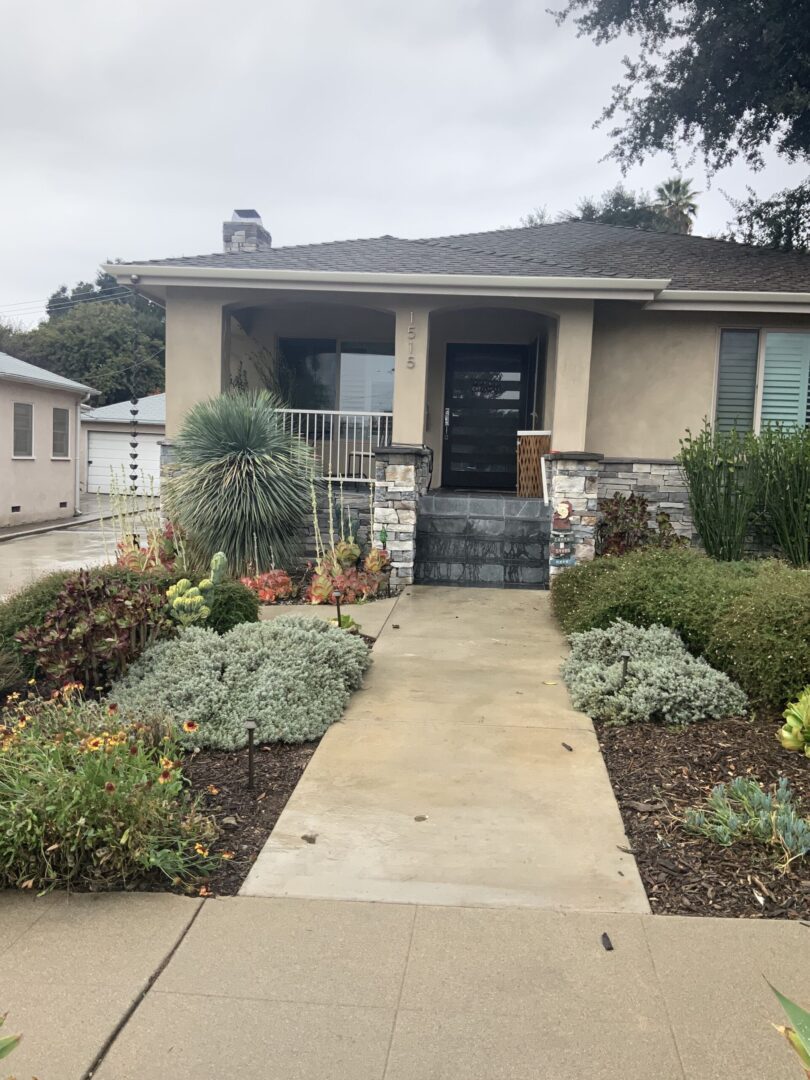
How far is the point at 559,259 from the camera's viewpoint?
11.4 m

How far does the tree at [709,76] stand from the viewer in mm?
13680

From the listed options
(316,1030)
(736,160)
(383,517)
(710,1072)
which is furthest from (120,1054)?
(736,160)

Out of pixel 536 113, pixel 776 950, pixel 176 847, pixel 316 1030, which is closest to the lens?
pixel 316 1030

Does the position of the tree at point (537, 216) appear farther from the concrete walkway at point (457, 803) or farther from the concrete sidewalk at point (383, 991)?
the concrete sidewalk at point (383, 991)

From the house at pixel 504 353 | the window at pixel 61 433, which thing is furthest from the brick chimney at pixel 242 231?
the window at pixel 61 433

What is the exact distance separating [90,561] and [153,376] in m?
23.9

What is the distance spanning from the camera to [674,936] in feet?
9.00

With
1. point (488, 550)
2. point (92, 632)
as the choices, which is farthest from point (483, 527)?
point (92, 632)

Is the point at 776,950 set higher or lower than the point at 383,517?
lower

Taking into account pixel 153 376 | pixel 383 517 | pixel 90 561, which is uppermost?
pixel 153 376

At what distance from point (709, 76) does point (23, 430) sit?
15.1 metres

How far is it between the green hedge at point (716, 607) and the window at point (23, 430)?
47.0ft

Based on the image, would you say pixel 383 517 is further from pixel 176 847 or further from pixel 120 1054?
pixel 120 1054

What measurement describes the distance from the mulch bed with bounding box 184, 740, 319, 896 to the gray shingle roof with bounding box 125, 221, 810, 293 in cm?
722
